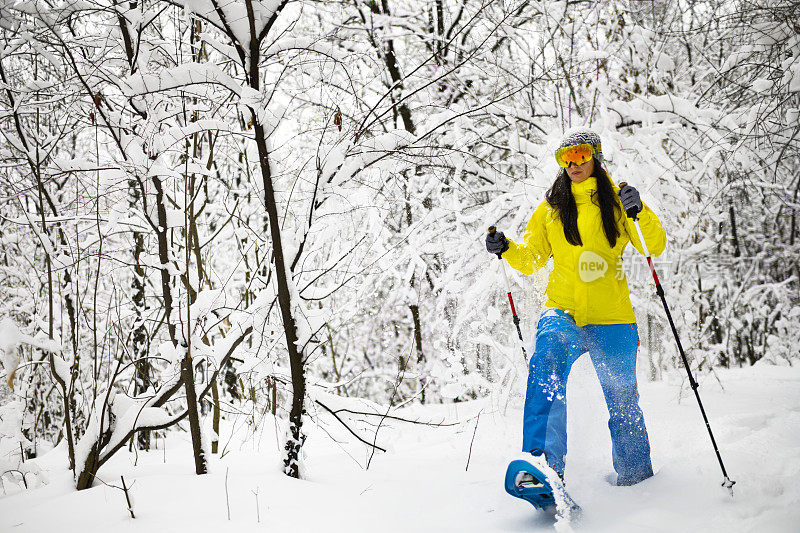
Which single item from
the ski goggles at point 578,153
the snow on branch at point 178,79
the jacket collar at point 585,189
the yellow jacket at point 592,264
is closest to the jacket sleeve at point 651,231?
the yellow jacket at point 592,264

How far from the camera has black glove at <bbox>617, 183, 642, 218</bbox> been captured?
241 centimetres

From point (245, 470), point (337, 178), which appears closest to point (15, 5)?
point (337, 178)

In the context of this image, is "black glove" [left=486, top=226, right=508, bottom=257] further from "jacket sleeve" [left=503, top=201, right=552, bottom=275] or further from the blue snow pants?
the blue snow pants

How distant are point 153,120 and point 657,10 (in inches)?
229

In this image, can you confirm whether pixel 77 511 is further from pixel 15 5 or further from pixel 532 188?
pixel 532 188

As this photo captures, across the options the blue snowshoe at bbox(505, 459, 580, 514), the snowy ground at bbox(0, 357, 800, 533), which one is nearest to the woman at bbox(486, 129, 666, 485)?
the blue snowshoe at bbox(505, 459, 580, 514)

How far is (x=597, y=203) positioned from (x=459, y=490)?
161cm

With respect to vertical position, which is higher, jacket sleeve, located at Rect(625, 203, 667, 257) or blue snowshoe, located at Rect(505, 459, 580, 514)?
Result: jacket sleeve, located at Rect(625, 203, 667, 257)

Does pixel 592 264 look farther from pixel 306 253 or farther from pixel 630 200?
pixel 306 253

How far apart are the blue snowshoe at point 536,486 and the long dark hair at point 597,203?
1117 mm

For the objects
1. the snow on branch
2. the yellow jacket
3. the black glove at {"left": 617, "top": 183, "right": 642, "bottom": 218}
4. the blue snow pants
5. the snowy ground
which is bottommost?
the snowy ground

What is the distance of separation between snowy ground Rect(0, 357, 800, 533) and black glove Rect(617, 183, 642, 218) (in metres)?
1.09

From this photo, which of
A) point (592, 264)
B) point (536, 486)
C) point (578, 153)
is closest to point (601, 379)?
point (592, 264)

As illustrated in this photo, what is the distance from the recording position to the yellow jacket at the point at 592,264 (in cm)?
251
